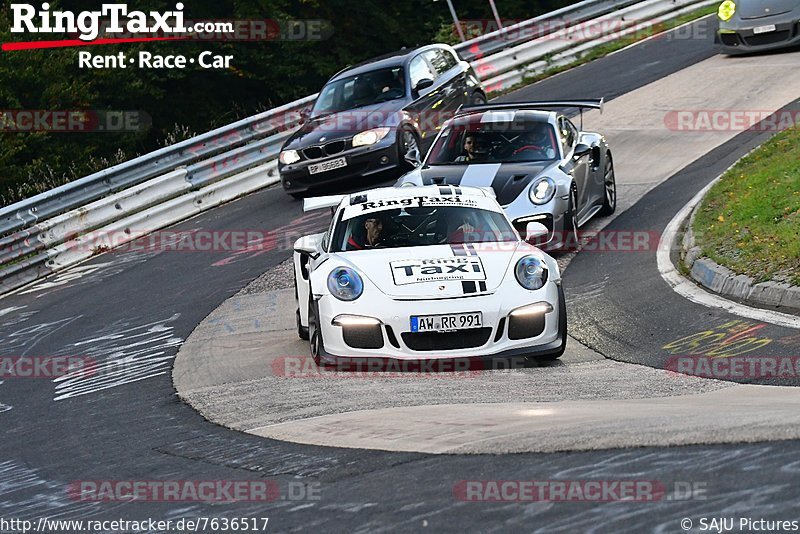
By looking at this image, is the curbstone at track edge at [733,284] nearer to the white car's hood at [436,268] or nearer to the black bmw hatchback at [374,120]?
the white car's hood at [436,268]

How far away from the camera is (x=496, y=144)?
575 inches

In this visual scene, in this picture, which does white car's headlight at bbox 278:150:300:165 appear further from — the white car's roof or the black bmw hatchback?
the white car's roof

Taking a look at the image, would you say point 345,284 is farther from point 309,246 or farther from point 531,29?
point 531,29

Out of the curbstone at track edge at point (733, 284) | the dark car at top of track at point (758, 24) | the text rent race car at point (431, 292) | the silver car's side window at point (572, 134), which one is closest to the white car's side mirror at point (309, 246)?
the text rent race car at point (431, 292)

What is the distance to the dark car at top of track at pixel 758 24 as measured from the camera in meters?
22.1

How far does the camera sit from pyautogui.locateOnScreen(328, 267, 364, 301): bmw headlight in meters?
9.59

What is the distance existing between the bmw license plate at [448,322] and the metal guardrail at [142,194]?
27.3 ft

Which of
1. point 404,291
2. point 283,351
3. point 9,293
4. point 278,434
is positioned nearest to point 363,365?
point 404,291

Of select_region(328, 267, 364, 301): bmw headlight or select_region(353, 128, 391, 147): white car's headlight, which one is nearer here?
select_region(328, 267, 364, 301): bmw headlight

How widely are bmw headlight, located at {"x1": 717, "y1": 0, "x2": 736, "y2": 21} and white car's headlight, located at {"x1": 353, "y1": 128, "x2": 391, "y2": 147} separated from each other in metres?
7.92

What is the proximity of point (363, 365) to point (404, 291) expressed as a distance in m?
0.63

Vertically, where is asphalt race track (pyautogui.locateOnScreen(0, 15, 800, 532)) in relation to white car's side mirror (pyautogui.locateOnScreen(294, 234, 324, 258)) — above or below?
below

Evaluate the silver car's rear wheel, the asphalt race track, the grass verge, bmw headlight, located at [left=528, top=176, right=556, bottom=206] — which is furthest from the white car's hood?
the silver car's rear wheel

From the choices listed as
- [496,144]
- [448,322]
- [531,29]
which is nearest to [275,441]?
[448,322]
